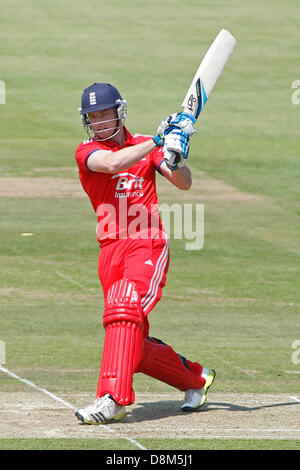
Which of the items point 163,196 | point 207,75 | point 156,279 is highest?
point 163,196

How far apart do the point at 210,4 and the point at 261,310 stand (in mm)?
26774

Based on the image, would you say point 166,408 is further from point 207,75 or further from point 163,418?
point 207,75

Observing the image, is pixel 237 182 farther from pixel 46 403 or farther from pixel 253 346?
pixel 46 403

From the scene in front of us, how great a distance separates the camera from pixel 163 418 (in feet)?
24.0

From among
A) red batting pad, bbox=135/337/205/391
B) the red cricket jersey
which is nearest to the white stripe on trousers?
the red cricket jersey

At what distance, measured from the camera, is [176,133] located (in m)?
7.04

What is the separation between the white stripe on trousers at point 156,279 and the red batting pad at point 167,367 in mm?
384

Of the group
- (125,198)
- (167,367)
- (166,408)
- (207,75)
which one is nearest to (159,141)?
(125,198)

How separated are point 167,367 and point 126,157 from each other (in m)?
1.57

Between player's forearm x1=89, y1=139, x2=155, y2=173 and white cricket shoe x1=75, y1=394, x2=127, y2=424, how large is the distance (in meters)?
1.53

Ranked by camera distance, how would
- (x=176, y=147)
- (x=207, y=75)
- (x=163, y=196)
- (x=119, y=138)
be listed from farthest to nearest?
(x=163, y=196) → (x=207, y=75) → (x=119, y=138) → (x=176, y=147)

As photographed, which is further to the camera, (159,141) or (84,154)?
(84,154)

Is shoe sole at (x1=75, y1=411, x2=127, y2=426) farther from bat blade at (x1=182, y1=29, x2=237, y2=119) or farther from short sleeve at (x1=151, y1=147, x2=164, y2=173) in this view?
bat blade at (x1=182, y1=29, x2=237, y2=119)

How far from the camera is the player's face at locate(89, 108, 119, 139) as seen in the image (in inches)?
296
